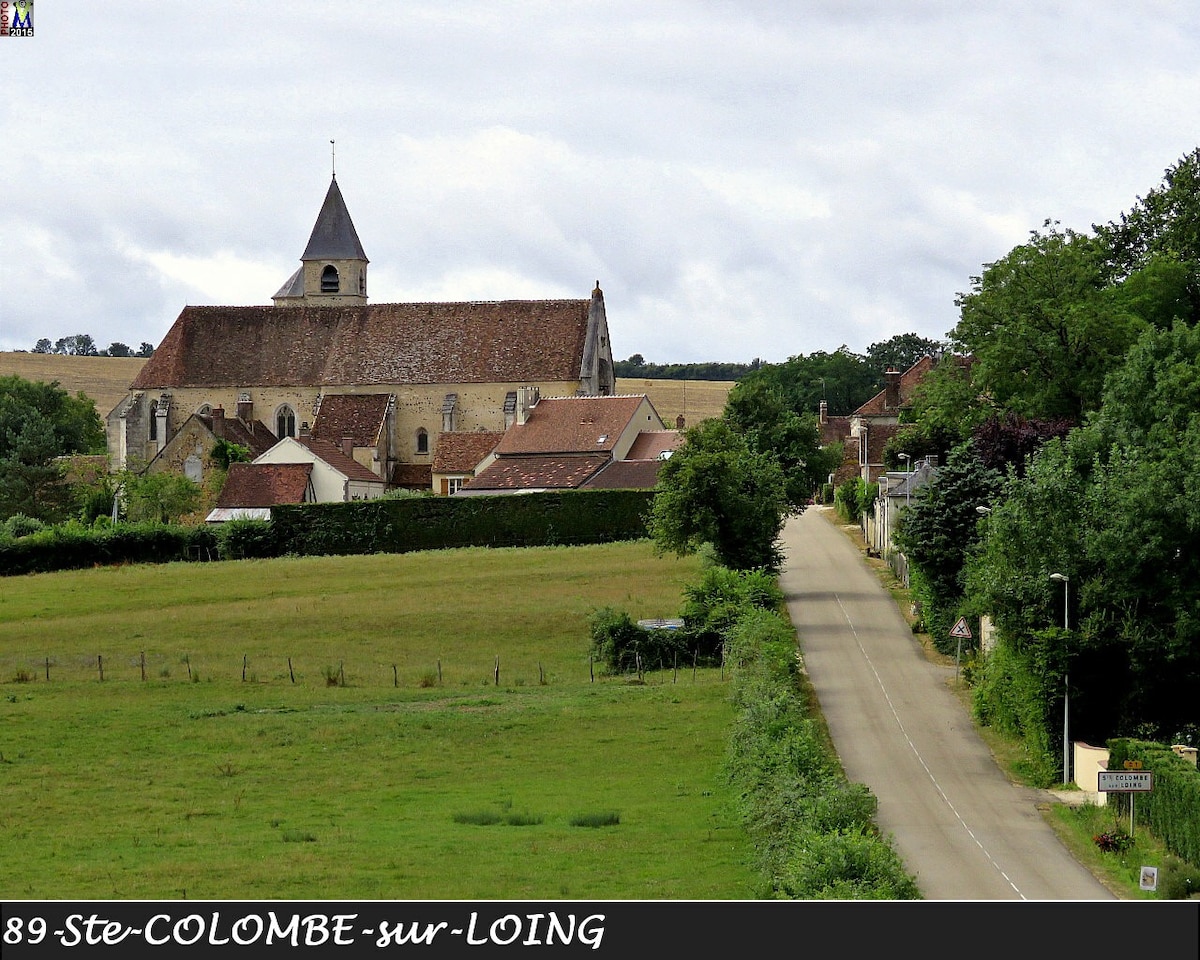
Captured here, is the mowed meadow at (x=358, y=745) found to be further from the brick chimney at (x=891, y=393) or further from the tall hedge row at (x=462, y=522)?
the brick chimney at (x=891, y=393)

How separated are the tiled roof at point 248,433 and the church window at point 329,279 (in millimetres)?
15037

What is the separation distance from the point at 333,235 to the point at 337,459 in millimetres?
28873

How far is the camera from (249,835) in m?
25.5

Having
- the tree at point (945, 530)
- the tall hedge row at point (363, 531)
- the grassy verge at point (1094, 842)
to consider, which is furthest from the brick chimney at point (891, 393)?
the grassy verge at point (1094, 842)

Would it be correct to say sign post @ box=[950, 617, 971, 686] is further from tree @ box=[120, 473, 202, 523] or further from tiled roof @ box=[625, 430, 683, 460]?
tree @ box=[120, 473, 202, 523]

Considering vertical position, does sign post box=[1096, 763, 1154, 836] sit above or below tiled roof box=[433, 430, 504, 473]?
below

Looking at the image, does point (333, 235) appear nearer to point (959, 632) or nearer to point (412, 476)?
point (412, 476)

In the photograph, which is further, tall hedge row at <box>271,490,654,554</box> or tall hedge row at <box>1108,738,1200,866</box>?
Result: tall hedge row at <box>271,490,654,554</box>

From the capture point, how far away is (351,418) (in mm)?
92750

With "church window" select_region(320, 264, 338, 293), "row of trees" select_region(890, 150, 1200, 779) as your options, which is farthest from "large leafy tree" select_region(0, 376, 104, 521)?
"row of trees" select_region(890, 150, 1200, 779)

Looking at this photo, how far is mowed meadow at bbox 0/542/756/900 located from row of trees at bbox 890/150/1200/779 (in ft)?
23.7

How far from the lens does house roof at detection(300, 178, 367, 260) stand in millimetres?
109000

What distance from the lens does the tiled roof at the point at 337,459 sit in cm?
8369

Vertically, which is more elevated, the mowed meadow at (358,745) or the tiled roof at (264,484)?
the tiled roof at (264,484)
